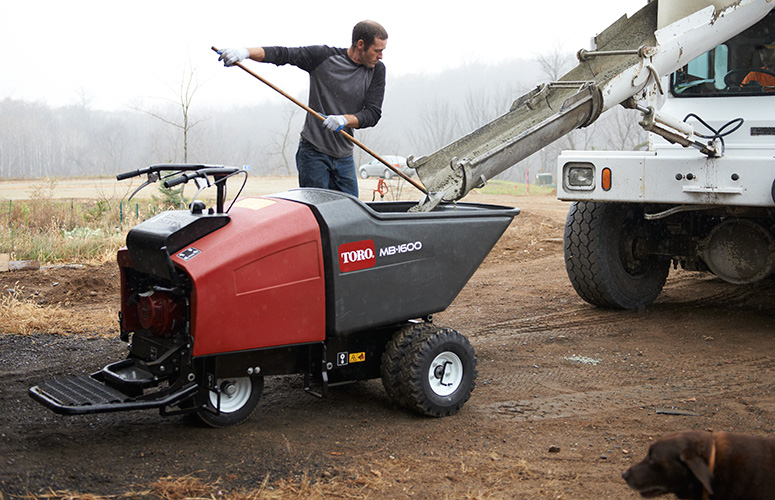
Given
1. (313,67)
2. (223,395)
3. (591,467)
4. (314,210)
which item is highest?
(313,67)

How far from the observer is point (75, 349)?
5.27 meters

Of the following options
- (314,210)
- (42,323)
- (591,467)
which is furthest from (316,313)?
(42,323)

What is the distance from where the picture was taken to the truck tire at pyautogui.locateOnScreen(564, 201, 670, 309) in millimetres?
6250

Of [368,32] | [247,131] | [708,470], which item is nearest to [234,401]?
[708,470]

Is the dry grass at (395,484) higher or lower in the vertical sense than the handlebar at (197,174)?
lower

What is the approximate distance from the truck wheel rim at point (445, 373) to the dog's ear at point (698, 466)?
5.06ft

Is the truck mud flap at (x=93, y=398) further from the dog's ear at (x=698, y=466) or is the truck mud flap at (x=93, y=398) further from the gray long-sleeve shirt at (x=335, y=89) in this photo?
the dog's ear at (x=698, y=466)

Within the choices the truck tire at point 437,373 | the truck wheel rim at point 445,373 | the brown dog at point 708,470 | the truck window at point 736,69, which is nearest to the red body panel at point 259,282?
the truck tire at point 437,373

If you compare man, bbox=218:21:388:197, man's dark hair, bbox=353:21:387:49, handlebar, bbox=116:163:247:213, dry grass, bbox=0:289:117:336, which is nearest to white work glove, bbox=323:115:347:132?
man, bbox=218:21:388:197

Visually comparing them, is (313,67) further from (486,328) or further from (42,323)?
(42,323)

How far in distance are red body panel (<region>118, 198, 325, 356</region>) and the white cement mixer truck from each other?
44.3 inches

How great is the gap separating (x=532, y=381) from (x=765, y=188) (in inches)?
81.9

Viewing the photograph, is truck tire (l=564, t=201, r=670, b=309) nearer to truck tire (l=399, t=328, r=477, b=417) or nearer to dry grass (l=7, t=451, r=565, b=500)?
truck tire (l=399, t=328, r=477, b=417)

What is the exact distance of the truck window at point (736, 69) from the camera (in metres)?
5.86
